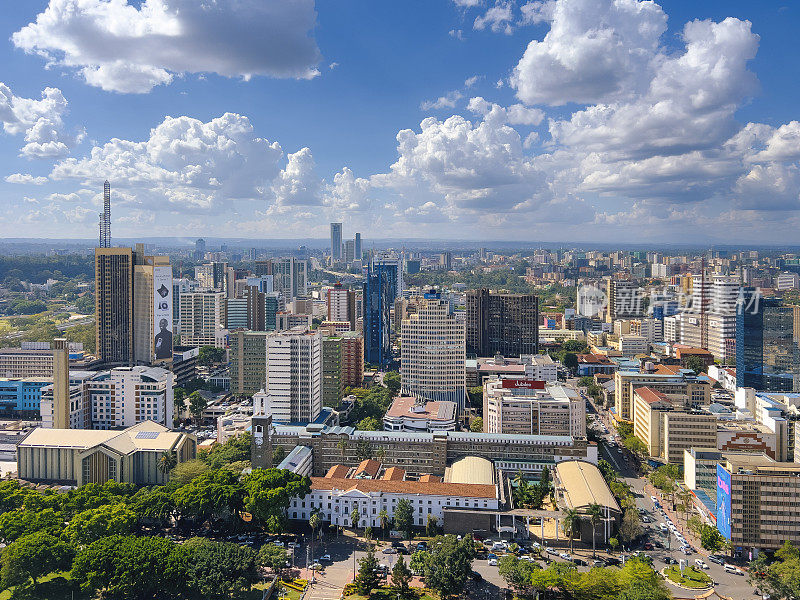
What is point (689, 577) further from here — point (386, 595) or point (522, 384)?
point (522, 384)

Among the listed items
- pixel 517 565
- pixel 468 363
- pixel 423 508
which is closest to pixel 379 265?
pixel 468 363

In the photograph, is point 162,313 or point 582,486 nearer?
point 582,486

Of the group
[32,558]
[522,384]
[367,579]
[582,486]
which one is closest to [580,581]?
[367,579]

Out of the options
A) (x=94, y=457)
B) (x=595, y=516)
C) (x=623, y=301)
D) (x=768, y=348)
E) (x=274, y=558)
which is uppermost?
(x=623, y=301)

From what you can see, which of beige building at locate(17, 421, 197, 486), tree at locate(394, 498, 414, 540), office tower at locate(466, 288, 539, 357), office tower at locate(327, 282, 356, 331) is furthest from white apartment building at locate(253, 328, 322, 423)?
office tower at locate(327, 282, 356, 331)

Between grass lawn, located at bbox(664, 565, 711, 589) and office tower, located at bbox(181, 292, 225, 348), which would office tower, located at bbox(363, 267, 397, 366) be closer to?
office tower, located at bbox(181, 292, 225, 348)

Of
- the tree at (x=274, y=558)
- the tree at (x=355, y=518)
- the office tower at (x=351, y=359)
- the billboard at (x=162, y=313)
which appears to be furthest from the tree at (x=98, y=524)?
the billboard at (x=162, y=313)

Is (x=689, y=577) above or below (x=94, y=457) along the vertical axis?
below
